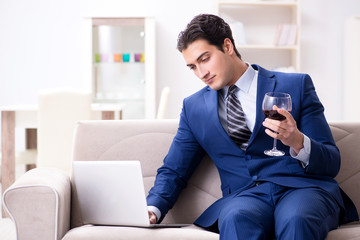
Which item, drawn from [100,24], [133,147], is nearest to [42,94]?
[133,147]

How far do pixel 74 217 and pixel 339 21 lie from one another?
14.5 ft

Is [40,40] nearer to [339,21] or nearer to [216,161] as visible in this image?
[339,21]

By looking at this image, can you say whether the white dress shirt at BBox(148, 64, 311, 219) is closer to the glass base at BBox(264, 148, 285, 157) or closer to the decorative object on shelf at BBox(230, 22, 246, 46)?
the glass base at BBox(264, 148, 285, 157)

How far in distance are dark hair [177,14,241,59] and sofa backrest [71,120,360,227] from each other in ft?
1.31

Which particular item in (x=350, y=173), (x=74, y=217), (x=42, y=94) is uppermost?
(x=42, y=94)

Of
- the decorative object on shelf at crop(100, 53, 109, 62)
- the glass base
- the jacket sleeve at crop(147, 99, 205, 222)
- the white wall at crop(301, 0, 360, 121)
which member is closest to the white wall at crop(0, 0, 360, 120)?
the decorative object on shelf at crop(100, 53, 109, 62)

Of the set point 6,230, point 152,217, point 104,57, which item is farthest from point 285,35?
point 152,217

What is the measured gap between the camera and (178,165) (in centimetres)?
183

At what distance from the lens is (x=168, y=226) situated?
165 centimetres

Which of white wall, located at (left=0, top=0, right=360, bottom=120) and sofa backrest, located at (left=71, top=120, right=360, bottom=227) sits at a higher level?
white wall, located at (left=0, top=0, right=360, bottom=120)

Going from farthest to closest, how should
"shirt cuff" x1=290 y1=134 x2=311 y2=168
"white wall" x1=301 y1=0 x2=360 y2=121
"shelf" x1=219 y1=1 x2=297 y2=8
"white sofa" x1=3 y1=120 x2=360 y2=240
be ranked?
"white wall" x1=301 y1=0 x2=360 y2=121 < "shelf" x1=219 y1=1 x2=297 y2=8 < "white sofa" x1=3 y1=120 x2=360 y2=240 < "shirt cuff" x1=290 y1=134 x2=311 y2=168

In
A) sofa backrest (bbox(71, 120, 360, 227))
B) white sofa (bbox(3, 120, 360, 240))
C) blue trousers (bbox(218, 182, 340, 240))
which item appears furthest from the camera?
sofa backrest (bbox(71, 120, 360, 227))

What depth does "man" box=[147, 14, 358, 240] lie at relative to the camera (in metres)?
1.45

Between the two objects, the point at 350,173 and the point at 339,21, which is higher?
the point at 339,21
